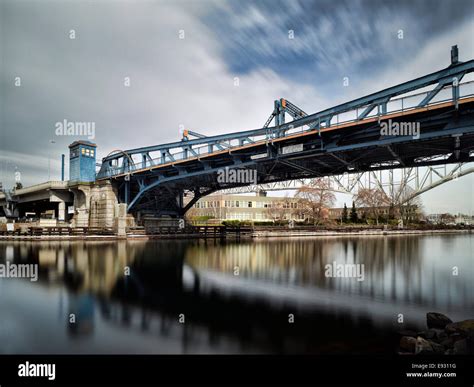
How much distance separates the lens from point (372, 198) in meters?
82.2

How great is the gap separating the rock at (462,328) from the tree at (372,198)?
79.0 meters

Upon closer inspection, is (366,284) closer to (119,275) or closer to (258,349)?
(258,349)

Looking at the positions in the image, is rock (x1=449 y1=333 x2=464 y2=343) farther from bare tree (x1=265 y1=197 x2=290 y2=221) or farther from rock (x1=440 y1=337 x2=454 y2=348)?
bare tree (x1=265 y1=197 x2=290 y2=221)

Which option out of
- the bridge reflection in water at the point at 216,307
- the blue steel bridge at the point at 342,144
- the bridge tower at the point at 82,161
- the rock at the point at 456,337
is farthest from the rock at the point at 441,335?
the bridge tower at the point at 82,161

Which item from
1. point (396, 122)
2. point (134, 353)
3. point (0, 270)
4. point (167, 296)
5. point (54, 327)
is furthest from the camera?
point (396, 122)

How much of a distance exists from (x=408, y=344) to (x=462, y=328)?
1830mm

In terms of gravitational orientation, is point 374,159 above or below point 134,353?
above

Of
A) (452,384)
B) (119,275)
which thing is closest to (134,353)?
(452,384)

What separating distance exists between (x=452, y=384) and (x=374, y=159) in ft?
70.7

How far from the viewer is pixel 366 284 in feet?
50.9

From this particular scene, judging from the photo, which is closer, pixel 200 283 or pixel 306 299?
pixel 306 299

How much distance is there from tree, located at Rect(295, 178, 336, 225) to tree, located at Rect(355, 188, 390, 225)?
17094mm

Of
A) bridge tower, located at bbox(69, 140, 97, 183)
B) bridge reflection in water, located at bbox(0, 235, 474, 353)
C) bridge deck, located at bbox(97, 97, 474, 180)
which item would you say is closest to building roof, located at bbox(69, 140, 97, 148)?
bridge tower, located at bbox(69, 140, 97, 183)

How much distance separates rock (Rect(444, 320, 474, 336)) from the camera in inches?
303
